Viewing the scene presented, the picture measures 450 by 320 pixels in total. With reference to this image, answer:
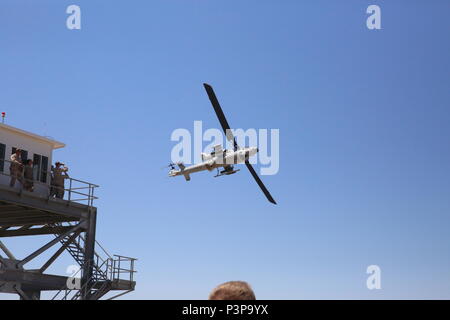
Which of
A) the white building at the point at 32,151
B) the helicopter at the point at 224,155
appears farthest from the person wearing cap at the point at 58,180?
the helicopter at the point at 224,155

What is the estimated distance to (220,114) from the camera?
3584 cm

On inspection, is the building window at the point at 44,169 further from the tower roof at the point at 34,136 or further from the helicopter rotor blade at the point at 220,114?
the helicopter rotor blade at the point at 220,114

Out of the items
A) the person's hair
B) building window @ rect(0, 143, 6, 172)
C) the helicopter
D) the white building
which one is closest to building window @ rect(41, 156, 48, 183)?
the white building

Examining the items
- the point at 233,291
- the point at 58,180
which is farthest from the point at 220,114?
the point at 233,291

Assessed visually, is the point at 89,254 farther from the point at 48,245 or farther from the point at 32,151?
the point at 32,151

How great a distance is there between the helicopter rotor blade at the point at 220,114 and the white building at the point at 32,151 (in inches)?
358

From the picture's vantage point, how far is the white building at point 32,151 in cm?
3172
